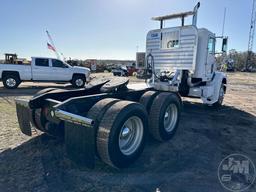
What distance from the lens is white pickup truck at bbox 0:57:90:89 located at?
13.6m

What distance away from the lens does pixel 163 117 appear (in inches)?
189

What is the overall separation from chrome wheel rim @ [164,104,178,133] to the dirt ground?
0.31 metres

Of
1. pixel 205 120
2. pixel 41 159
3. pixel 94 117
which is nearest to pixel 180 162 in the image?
pixel 94 117

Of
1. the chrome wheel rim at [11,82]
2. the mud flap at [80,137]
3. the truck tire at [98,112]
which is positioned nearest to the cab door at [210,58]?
the truck tire at [98,112]

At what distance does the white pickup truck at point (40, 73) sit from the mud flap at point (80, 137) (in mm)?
11865

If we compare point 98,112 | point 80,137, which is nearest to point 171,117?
point 98,112

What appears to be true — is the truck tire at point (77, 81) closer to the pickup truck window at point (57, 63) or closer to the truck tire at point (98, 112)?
the pickup truck window at point (57, 63)

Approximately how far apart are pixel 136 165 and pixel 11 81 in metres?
12.4

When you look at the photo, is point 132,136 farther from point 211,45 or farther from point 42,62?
point 42,62

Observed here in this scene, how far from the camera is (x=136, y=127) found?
13.5 feet

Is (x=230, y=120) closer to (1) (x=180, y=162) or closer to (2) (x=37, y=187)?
(1) (x=180, y=162)

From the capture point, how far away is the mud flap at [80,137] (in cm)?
321

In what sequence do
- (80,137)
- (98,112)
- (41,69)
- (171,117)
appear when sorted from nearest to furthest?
(80,137), (98,112), (171,117), (41,69)

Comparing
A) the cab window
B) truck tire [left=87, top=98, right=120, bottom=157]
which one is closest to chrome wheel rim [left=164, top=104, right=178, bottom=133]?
truck tire [left=87, top=98, right=120, bottom=157]
